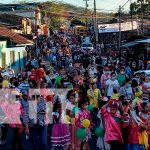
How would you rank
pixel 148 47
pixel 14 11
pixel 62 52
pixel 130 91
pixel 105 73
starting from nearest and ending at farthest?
pixel 130 91 → pixel 105 73 → pixel 148 47 → pixel 62 52 → pixel 14 11

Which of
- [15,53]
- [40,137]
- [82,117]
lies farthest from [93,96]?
[15,53]

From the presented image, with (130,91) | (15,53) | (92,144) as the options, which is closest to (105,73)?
(130,91)

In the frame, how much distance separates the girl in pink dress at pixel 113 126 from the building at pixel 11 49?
2011cm

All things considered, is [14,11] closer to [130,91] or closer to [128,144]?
[130,91]

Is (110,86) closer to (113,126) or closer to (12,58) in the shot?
(113,126)

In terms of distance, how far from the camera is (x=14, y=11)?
241 feet

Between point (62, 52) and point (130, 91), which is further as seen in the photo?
point (62, 52)

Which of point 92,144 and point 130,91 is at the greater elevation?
point 130,91

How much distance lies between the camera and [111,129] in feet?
34.5

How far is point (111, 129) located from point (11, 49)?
83.5ft

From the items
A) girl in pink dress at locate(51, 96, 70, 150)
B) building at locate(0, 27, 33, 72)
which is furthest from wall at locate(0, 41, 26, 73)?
girl in pink dress at locate(51, 96, 70, 150)

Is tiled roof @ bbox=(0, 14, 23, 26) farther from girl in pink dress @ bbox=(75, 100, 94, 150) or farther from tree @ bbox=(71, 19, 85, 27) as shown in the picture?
tree @ bbox=(71, 19, 85, 27)

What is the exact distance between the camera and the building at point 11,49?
104 feet

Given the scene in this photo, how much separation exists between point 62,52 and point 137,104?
91.0 ft
